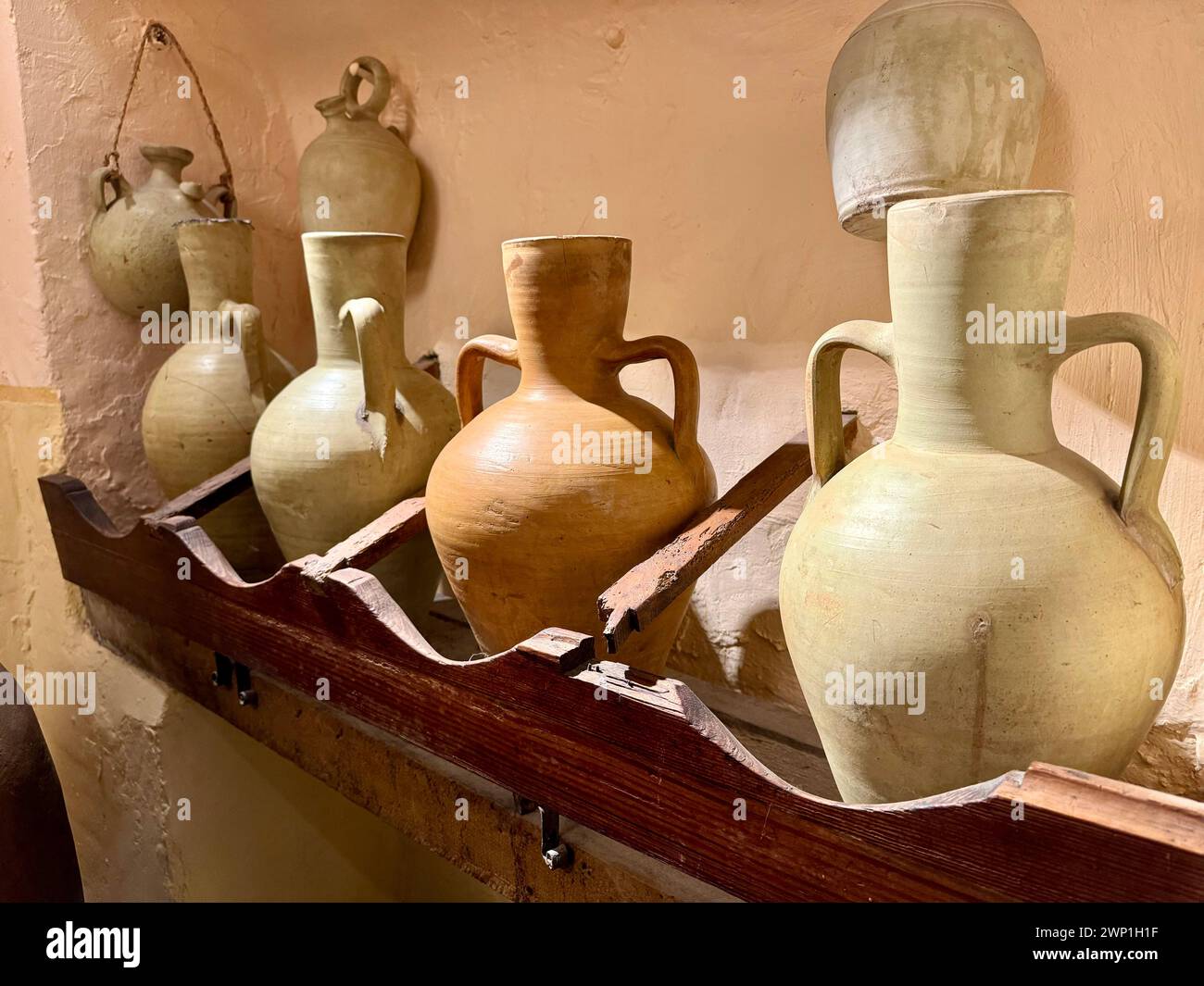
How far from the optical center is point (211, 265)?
1.40m

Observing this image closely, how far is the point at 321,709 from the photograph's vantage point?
3.76 ft

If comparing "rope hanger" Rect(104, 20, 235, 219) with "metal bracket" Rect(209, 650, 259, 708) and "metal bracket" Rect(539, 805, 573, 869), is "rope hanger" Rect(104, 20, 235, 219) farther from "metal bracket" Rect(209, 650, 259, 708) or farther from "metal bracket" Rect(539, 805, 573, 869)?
"metal bracket" Rect(539, 805, 573, 869)

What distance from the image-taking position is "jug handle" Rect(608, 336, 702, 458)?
2.92ft

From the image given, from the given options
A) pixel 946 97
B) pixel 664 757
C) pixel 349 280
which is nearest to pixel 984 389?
pixel 946 97

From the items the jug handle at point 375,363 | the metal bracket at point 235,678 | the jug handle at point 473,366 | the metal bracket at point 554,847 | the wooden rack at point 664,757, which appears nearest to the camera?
the wooden rack at point 664,757

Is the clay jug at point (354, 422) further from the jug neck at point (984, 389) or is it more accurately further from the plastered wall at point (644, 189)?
the jug neck at point (984, 389)

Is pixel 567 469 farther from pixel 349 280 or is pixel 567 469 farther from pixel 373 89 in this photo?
pixel 373 89

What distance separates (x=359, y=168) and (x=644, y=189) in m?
0.50

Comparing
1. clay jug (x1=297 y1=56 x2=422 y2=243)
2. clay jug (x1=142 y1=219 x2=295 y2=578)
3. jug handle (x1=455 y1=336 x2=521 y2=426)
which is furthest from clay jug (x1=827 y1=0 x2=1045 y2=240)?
clay jug (x1=142 y1=219 x2=295 y2=578)

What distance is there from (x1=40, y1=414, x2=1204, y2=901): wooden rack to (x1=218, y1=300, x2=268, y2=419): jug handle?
0.80 feet

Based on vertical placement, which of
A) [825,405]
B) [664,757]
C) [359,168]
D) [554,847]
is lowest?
[554,847]

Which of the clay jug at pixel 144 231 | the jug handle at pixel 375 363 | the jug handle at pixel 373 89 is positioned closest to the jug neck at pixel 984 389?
the jug handle at pixel 375 363

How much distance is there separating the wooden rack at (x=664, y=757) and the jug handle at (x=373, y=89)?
27.5 inches

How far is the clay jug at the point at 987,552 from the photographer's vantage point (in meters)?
0.58
